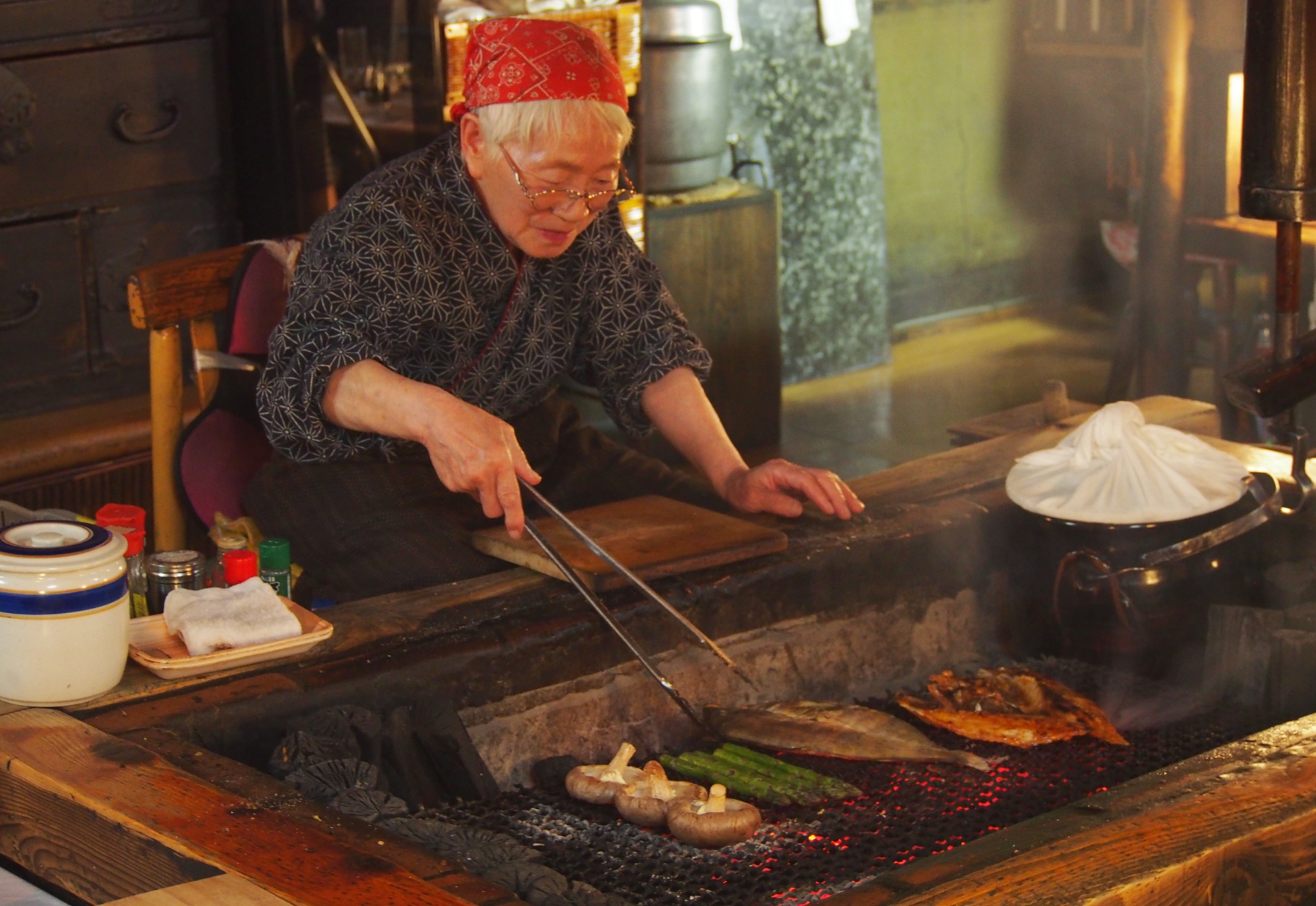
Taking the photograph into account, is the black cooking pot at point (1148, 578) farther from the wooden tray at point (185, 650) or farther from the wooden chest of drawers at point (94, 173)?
the wooden chest of drawers at point (94, 173)

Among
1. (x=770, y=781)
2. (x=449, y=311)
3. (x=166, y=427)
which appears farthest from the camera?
(x=166, y=427)

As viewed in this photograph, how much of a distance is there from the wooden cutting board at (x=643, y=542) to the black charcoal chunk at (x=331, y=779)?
61cm

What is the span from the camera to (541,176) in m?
2.96

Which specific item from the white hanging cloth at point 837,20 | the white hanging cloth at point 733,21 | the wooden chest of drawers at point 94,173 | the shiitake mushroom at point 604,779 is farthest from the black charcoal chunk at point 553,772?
the white hanging cloth at point 837,20

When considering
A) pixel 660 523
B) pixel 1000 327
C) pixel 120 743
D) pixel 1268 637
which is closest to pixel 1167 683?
pixel 1268 637

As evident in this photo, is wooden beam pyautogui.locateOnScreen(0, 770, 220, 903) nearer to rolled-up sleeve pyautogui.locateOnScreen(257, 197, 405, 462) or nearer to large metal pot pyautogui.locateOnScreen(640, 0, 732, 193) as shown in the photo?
rolled-up sleeve pyautogui.locateOnScreen(257, 197, 405, 462)

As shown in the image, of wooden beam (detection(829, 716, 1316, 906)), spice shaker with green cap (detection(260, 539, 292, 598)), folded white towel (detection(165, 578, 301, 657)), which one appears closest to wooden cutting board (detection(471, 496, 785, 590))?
spice shaker with green cap (detection(260, 539, 292, 598))

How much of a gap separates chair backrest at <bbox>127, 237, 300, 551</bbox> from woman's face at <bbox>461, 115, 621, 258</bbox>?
0.53 metres

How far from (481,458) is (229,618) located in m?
0.46

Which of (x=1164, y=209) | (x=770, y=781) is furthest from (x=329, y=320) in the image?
(x=1164, y=209)

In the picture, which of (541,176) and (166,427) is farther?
(166,427)

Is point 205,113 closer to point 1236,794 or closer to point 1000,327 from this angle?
point 1236,794

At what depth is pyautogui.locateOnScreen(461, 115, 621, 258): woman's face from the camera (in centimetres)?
293

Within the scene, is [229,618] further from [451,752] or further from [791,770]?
[791,770]
